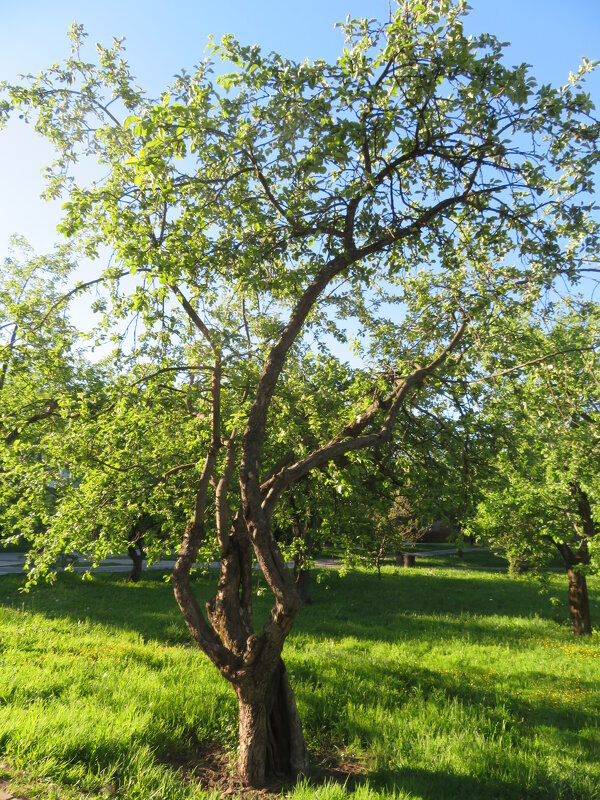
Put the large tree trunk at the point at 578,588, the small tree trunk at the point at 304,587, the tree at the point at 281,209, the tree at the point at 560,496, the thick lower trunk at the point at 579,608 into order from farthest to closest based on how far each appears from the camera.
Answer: the small tree trunk at the point at 304,587, the thick lower trunk at the point at 579,608, the large tree trunk at the point at 578,588, the tree at the point at 560,496, the tree at the point at 281,209

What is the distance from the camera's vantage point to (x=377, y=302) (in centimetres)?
979

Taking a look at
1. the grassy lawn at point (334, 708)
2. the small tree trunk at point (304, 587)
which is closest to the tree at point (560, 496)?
the grassy lawn at point (334, 708)

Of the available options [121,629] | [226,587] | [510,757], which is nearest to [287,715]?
→ [226,587]

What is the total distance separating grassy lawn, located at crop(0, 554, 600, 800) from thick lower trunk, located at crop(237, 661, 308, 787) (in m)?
0.61

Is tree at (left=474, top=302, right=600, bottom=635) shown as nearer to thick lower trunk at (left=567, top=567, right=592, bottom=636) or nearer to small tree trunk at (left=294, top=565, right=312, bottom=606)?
thick lower trunk at (left=567, top=567, right=592, bottom=636)

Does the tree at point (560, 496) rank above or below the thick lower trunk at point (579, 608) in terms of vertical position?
above

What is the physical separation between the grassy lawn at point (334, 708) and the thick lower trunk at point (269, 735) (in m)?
0.61

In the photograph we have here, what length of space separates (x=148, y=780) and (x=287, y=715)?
1.71m

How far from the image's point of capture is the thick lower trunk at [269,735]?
5875 millimetres

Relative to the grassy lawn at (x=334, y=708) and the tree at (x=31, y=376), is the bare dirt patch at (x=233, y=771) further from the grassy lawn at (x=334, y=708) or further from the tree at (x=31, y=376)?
the tree at (x=31, y=376)

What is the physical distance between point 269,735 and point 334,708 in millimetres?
2031

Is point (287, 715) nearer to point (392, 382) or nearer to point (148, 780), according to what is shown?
point (148, 780)

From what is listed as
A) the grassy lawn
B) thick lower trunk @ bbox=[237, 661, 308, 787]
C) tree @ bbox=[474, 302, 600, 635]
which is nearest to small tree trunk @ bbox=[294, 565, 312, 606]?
the grassy lawn

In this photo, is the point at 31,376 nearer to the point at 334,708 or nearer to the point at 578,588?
the point at 334,708
